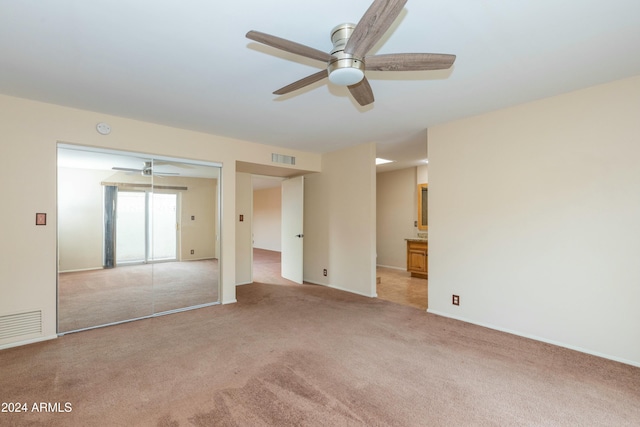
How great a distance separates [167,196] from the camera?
411 centimetres

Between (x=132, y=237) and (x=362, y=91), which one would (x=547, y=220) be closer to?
(x=362, y=91)

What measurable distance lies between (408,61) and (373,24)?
1.44 feet

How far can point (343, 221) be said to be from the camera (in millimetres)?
5184

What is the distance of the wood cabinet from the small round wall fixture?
5.66m

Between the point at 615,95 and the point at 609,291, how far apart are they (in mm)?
1826

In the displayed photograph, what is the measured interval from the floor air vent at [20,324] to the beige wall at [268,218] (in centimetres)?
799

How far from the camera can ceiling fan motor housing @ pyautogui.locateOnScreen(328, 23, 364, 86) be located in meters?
1.73

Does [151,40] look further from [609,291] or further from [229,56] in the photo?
[609,291]

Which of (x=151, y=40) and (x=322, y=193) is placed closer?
(x=151, y=40)

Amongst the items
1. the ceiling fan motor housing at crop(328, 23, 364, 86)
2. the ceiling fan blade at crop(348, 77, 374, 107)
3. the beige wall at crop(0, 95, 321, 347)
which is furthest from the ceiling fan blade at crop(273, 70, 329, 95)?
the beige wall at crop(0, 95, 321, 347)

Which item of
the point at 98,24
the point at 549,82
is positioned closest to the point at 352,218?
the point at 549,82

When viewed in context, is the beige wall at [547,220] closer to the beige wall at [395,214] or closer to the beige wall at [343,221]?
the beige wall at [343,221]

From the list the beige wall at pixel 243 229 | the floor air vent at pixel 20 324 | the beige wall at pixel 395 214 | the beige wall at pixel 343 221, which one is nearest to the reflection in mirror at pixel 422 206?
the beige wall at pixel 395 214

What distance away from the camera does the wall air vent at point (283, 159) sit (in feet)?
16.4
